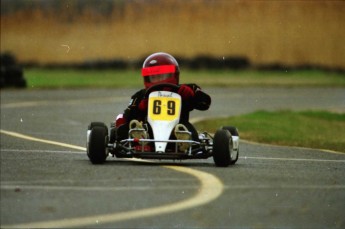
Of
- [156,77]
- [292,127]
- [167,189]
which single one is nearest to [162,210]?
[167,189]

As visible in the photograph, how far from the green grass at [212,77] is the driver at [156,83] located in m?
37.9

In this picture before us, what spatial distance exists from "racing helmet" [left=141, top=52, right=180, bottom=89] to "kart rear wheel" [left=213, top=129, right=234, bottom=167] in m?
1.23

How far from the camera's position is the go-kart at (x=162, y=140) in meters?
14.9

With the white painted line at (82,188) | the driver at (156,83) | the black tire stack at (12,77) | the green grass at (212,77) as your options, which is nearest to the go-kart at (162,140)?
the driver at (156,83)

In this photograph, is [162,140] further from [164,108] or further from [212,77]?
[212,77]

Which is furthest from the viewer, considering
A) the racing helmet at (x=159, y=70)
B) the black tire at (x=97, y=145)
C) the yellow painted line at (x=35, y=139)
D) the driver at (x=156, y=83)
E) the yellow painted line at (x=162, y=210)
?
the yellow painted line at (x=35, y=139)

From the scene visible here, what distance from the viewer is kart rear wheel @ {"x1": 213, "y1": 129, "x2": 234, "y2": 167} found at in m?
14.9

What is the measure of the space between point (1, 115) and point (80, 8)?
28031mm

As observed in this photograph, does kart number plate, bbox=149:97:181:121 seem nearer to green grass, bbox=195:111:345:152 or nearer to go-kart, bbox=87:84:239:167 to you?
go-kart, bbox=87:84:239:167

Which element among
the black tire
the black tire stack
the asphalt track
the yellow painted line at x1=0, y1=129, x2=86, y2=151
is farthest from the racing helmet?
the black tire stack

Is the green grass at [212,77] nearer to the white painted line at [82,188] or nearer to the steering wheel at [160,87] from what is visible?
the steering wheel at [160,87]

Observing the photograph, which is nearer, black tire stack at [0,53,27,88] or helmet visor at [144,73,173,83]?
helmet visor at [144,73,173,83]

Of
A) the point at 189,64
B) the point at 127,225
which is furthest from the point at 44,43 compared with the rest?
the point at 127,225

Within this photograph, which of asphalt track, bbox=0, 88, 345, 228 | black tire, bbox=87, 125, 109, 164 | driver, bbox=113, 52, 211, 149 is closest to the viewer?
asphalt track, bbox=0, 88, 345, 228
